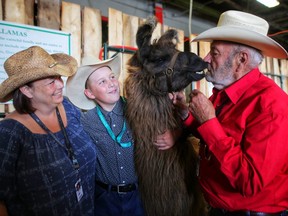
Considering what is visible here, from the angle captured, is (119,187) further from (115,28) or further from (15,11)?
Answer: (115,28)

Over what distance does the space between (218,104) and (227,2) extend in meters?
5.02

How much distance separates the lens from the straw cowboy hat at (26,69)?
131 centimetres

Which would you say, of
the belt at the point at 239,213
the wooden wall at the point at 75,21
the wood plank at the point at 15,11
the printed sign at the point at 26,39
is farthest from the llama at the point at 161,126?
the wood plank at the point at 15,11

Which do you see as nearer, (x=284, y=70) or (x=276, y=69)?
(x=276, y=69)

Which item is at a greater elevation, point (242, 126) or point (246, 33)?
point (246, 33)

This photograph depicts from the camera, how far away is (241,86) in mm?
1471

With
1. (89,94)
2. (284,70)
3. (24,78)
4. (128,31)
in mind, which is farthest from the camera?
(284,70)

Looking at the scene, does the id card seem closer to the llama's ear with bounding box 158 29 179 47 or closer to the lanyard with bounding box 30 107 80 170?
the lanyard with bounding box 30 107 80 170

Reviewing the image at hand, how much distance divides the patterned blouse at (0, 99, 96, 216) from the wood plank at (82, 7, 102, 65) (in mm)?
1879

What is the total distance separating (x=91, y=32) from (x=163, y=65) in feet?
5.10

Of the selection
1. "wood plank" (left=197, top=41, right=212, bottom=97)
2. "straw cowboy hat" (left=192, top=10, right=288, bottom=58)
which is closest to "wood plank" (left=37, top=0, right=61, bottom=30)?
"straw cowboy hat" (left=192, top=10, right=288, bottom=58)

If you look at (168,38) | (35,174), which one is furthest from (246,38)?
(35,174)

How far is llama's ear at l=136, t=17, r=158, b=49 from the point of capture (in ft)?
6.37

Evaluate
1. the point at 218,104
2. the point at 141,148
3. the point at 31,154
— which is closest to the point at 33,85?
the point at 31,154
